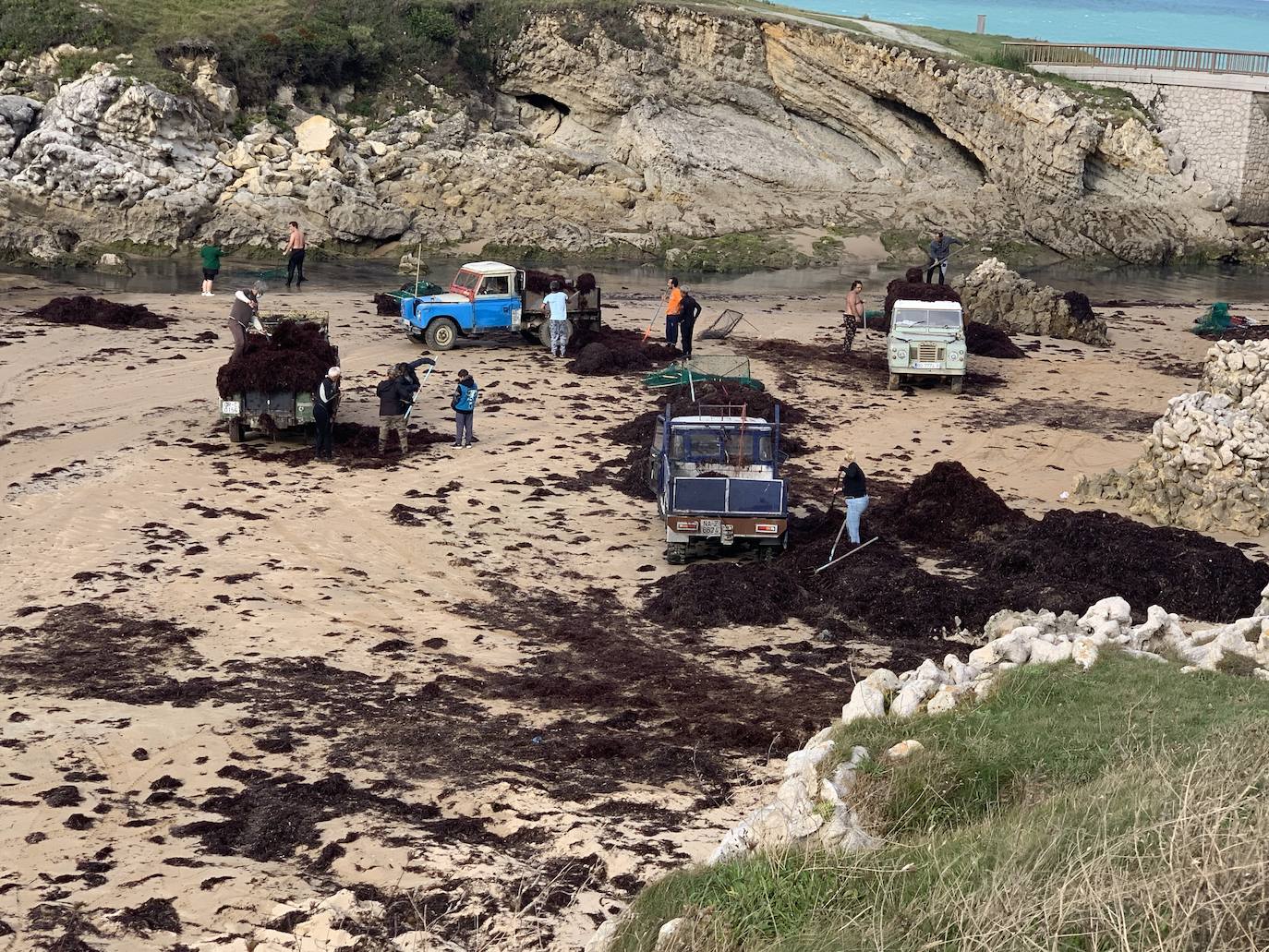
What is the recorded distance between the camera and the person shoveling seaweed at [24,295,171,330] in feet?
100

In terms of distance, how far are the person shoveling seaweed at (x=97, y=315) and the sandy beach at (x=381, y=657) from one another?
2.04 m

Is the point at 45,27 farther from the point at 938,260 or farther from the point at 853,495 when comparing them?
the point at 853,495

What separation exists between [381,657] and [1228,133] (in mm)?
50821

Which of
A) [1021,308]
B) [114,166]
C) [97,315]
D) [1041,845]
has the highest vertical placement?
[114,166]

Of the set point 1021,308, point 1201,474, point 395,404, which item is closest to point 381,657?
point 395,404

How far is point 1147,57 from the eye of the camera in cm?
5862

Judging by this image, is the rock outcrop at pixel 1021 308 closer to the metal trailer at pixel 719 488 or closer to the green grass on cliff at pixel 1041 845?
the metal trailer at pixel 719 488

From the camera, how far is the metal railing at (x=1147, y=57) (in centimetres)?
5669

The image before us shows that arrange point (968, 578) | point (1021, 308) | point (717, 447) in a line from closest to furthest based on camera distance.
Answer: point (968, 578), point (717, 447), point (1021, 308)

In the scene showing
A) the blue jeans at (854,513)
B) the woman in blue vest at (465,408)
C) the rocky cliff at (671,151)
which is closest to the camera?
the blue jeans at (854,513)

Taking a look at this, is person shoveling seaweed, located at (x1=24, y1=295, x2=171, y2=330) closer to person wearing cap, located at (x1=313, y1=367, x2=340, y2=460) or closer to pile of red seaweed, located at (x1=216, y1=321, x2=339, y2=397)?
pile of red seaweed, located at (x1=216, y1=321, x2=339, y2=397)

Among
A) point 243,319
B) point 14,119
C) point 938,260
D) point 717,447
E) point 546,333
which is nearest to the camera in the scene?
point 717,447

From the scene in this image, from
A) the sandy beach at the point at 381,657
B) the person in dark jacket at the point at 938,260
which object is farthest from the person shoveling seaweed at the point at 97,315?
the person in dark jacket at the point at 938,260

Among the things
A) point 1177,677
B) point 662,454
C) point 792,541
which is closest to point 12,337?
point 662,454
